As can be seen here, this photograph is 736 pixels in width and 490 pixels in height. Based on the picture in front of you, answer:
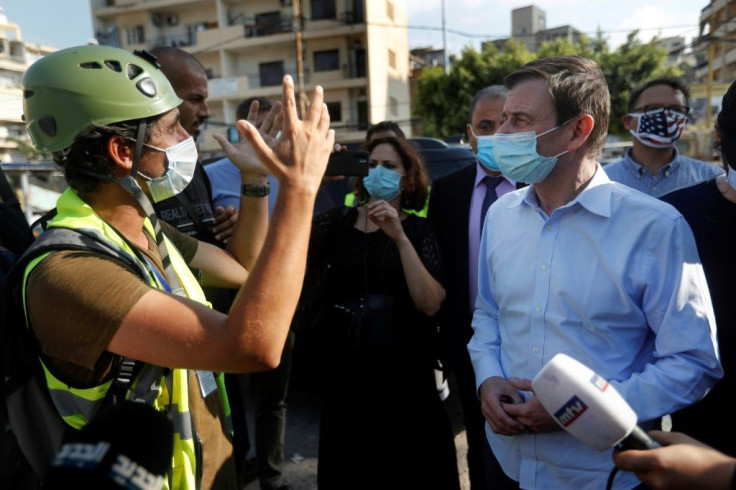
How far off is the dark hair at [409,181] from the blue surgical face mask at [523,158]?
102cm

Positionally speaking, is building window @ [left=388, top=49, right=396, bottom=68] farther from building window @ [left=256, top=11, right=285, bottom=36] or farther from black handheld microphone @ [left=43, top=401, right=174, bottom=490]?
black handheld microphone @ [left=43, top=401, right=174, bottom=490]

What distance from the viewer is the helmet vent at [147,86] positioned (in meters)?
1.70

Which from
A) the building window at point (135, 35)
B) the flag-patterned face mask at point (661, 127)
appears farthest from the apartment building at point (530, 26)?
the flag-patterned face mask at point (661, 127)

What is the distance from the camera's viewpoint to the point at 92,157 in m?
1.65

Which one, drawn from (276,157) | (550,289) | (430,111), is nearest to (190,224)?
(276,157)

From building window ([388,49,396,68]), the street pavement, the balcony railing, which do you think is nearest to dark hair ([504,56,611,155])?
the street pavement

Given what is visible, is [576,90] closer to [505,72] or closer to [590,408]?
[590,408]

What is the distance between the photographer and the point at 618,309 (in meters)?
1.83

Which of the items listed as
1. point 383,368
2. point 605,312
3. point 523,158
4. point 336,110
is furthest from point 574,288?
point 336,110

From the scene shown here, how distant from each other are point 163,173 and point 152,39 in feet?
118

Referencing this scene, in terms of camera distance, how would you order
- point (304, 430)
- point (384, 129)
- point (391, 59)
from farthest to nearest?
1. point (391, 59)
2. point (304, 430)
3. point (384, 129)

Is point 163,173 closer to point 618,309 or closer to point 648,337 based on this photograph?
point 618,309

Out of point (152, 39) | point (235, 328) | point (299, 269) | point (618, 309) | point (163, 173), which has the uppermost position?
point (152, 39)

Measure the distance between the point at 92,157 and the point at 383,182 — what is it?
1779mm
